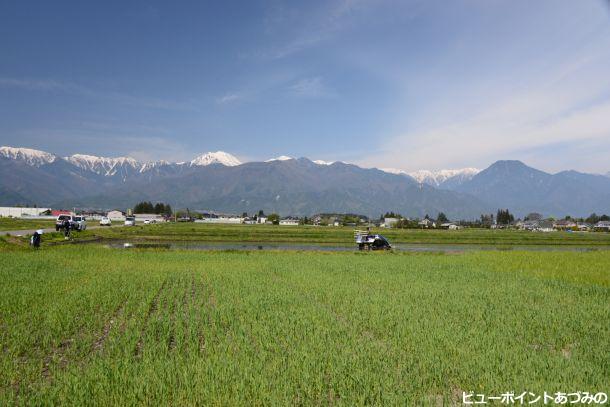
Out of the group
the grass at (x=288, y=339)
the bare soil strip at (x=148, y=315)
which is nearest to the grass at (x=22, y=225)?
the grass at (x=288, y=339)

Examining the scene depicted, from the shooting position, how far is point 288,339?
9758mm

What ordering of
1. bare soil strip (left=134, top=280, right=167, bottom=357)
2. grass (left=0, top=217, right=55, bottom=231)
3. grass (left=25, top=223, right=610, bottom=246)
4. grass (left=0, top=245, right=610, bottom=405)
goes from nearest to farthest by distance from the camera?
1. grass (left=0, top=245, right=610, bottom=405)
2. bare soil strip (left=134, top=280, right=167, bottom=357)
3. grass (left=25, top=223, right=610, bottom=246)
4. grass (left=0, top=217, right=55, bottom=231)

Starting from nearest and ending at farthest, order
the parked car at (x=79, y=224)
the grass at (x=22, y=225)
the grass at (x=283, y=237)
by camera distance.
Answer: the parked car at (x=79, y=224)
the grass at (x=283, y=237)
the grass at (x=22, y=225)

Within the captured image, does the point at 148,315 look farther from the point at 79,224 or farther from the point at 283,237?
the point at 283,237

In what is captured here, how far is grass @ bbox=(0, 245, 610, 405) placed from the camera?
7.00 meters

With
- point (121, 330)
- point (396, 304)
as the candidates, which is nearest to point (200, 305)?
point (121, 330)

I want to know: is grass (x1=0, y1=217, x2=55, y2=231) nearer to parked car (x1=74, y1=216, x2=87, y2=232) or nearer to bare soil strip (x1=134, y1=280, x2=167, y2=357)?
parked car (x1=74, y1=216, x2=87, y2=232)

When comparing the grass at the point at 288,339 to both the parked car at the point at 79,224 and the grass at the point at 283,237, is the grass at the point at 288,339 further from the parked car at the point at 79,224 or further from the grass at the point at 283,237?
the parked car at the point at 79,224

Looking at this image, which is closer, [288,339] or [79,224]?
[288,339]

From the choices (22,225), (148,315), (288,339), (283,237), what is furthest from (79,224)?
(288,339)

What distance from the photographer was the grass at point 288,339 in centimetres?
700

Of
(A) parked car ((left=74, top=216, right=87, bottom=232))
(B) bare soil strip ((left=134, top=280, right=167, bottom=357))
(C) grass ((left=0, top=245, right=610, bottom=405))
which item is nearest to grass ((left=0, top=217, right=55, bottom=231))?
(A) parked car ((left=74, top=216, right=87, bottom=232))

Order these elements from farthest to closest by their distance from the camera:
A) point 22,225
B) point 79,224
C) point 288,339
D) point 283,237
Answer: point 22,225 < point 283,237 < point 79,224 < point 288,339

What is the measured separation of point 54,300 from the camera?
1344 cm
